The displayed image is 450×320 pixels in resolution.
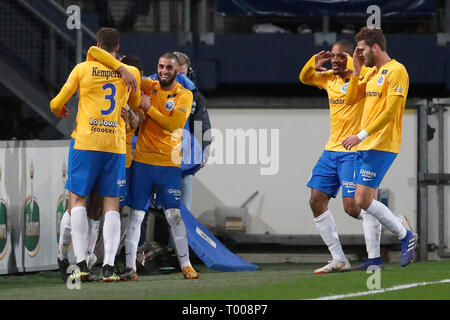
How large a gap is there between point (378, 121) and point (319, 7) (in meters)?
5.21

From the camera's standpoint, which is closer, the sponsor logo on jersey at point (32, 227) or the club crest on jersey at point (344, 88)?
the club crest on jersey at point (344, 88)

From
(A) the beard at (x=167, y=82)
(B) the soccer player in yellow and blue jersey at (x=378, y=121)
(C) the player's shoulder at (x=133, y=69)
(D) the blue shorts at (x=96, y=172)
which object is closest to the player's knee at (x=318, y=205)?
(B) the soccer player in yellow and blue jersey at (x=378, y=121)

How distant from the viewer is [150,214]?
1185cm

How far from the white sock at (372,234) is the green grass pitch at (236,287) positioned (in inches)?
7.8

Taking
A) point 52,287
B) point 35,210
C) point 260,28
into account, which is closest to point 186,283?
point 52,287

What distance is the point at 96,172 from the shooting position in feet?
28.2

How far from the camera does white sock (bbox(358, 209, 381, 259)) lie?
9438 mm

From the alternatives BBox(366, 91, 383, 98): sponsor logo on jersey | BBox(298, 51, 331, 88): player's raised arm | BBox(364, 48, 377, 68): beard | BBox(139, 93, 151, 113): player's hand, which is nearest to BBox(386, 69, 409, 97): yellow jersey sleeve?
BBox(366, 91, 383, 98): sponsor logo on jersey

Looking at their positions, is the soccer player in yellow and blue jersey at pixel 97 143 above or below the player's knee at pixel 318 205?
above

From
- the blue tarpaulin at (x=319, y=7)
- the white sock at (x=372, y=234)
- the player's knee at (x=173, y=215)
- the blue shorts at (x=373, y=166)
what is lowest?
the white sock at (x=372, y=234)

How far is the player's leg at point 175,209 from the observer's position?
9375 millimetres

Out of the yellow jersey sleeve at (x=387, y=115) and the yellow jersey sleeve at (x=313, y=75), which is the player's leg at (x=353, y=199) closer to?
the yellow jersey sleeve at (x=387, y=115)

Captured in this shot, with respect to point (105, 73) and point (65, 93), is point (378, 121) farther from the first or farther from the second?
point (65, 93)

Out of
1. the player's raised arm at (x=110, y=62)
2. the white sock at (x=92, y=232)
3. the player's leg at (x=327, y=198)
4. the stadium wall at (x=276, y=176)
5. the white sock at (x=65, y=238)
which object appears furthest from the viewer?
the stadium wall at (x=276, y=176)
